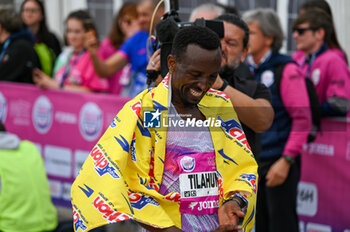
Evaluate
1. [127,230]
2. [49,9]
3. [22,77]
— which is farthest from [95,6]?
[127,230]

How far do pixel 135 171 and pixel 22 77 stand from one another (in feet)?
16.0

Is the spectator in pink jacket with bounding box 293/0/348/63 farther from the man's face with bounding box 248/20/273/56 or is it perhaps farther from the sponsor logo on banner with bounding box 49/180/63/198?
the sponsor logo on banner with bounding box 49/180/63/198

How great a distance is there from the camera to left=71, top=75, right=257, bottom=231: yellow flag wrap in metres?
2.71

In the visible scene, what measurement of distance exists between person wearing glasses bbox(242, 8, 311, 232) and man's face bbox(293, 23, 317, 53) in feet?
1.40

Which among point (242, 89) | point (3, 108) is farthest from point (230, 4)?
point (242, 89)

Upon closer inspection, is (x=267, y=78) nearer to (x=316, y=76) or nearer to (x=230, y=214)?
(x=316, y=76)

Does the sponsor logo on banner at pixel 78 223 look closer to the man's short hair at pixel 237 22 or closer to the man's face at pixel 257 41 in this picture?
the man's short hair at pixel 237 22

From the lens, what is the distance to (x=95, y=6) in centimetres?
1051

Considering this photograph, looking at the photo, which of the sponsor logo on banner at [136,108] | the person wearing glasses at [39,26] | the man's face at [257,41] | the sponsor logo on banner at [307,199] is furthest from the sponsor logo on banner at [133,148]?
the person wearing glasses at [39,26]

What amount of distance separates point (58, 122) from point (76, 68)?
2.12ft

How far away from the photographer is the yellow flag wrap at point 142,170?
2.71 m

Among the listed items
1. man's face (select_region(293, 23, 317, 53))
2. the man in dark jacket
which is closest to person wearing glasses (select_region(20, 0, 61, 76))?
the man in dark jacket

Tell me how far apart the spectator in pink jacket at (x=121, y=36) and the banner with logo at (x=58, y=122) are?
2.20ft

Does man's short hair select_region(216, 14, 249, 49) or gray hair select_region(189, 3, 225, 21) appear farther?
gray hair select_region(189, 3, 225, 21)
